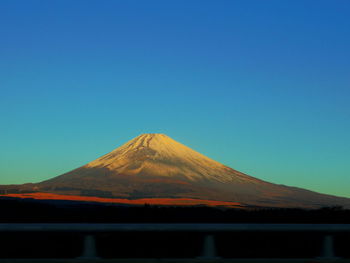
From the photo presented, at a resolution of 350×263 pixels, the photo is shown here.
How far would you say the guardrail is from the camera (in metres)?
9.31

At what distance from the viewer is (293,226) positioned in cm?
984

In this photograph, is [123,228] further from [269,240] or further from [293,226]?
[269,240]

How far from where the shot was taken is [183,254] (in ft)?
46.2

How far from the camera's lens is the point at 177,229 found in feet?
31.1

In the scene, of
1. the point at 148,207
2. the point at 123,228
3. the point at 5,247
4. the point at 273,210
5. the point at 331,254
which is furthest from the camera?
the point at 273,210

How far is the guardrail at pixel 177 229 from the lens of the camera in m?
9.31

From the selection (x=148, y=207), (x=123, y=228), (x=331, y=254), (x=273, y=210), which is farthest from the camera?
(x=273, y=210)

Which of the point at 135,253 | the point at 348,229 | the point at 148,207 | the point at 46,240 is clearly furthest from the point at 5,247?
the point at 148,207

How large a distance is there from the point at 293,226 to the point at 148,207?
815 inches

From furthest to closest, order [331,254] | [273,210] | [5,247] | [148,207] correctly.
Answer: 1. [273,210]
2. [148,207]
3. [5,247]
4. [331,254]

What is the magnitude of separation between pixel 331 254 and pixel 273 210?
77.8 ft

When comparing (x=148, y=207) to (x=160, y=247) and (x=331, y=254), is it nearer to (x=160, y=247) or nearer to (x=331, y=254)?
(x=160, y=247)

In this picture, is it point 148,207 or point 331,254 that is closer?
point 331,254

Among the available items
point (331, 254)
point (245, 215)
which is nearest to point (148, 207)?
point (245, 215)
